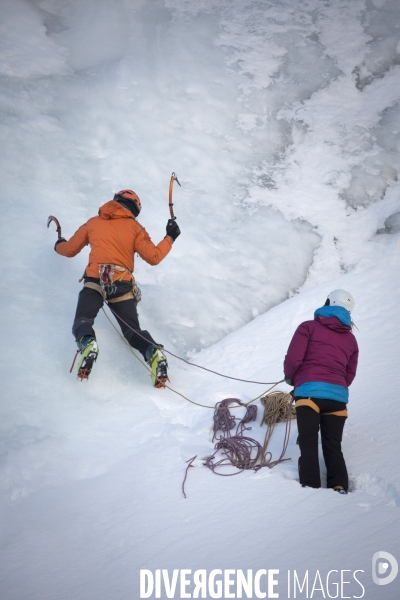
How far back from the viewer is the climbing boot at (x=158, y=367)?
3.48m

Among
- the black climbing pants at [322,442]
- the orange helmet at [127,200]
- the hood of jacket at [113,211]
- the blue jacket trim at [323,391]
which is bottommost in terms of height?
the black climbing pants at [322,442]

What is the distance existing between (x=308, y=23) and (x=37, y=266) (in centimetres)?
493

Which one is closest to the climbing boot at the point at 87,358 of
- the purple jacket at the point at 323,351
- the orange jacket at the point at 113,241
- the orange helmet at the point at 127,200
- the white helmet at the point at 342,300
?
the orange jacket at the point at 113,241

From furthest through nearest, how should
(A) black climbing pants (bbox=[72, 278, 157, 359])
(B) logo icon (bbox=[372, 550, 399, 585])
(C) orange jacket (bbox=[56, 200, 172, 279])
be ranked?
(C) orange jacket (bbox=[56, 200, 172, 279]), (A) black climbing pants (bbox=[72, 278, 157, 359]), (B) logo icon (bbox=[372, 550, 399, 585])

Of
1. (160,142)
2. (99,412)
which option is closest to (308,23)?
(160,142)

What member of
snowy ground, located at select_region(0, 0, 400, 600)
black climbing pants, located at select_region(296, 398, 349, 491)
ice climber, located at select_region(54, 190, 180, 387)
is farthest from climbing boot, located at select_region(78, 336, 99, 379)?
black climbing pants, located at select_region(296, 398, 349, 491)

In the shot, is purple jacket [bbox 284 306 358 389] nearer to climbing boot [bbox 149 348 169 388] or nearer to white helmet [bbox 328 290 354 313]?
white helmet [bbox 328 290 354 313]

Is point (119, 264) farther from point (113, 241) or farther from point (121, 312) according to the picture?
point (121, 312)

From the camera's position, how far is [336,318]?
8.63 ft

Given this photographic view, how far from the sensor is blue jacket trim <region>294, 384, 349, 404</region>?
8.23 ft

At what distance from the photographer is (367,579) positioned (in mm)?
1539

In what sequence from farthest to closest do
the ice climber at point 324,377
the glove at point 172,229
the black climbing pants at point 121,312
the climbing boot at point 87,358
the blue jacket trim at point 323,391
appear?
the glove at point 172,229 → the black climbing pants at point 121,312 → the climbing boot at point 87,358 → the blue jacket trim at point 323,391 → the ice climber at point 324,377

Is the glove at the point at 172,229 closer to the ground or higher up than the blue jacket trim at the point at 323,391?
higher up

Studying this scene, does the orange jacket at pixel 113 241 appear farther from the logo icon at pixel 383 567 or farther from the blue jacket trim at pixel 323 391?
the logo icon at pixel 383 567
